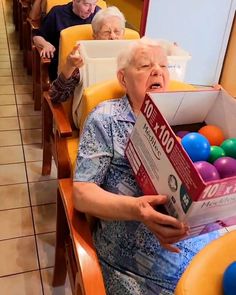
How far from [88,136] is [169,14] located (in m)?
2.54

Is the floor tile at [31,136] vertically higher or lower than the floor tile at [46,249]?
higher

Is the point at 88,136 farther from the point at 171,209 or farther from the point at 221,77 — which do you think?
the point at 221,77

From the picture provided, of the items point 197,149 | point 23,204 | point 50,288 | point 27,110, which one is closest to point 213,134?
point 197,149

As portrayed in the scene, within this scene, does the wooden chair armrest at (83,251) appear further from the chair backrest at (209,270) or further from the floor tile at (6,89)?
the floor tile at (6,89)

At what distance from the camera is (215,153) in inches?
40.7

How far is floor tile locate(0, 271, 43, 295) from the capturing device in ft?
5.34

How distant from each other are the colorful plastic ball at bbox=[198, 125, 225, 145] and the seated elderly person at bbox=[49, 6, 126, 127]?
2.27ft

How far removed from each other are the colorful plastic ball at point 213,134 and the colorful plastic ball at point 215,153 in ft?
0.35

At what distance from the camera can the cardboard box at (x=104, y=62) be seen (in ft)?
5.29

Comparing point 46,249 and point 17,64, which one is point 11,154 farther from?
point 17,64

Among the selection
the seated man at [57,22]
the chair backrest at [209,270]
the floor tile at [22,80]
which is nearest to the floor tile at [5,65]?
the floor tile at [22,80]

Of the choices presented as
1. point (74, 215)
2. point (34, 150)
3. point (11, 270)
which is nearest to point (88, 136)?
point (74, 215)

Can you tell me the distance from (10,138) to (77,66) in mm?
1303

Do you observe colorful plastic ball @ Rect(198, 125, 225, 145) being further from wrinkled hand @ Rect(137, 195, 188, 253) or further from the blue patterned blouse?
wrinkled hand @ Rect(137, 195, 188, 253)
